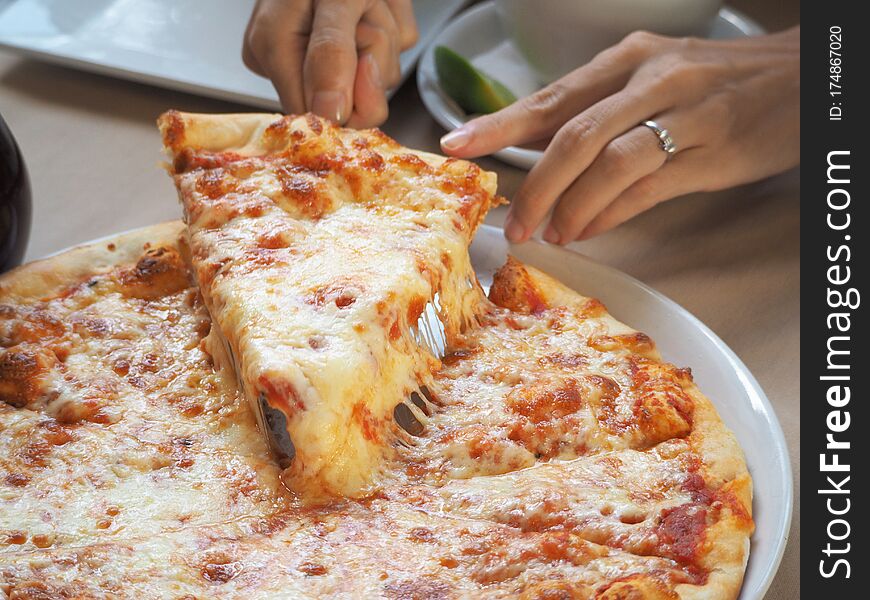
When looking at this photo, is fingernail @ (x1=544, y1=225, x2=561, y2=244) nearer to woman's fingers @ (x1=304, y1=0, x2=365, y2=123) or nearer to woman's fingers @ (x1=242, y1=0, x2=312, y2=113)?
woman's fingers @ (x1=304, y1=0, x2=365, y2=123)

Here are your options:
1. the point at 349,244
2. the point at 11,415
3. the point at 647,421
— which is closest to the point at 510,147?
the point at 349,244

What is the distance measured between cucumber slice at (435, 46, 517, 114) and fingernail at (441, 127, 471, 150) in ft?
1.37

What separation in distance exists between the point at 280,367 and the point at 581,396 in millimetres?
441

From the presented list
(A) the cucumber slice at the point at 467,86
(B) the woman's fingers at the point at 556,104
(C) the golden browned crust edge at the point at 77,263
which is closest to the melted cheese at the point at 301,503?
(C) the golden browned crust edge at the point at 77,263

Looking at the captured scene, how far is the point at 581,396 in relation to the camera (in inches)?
55.1

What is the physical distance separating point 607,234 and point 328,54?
2.35ft

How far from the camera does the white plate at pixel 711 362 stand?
4.16 ft

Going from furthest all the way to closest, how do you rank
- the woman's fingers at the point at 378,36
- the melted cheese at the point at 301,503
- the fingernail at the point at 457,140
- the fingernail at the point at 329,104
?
the woman's fingers at the point at 378,36 < the fingernail at the point at 329,104 < the fingernail at the point at 457,140 < the melted cheese at the point at 301,503

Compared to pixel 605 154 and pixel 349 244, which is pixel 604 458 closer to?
pixel 349 244

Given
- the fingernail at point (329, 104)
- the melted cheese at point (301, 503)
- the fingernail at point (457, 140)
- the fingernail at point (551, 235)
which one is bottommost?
the melted cheese at point (301, 503)

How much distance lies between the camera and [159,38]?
266 cm

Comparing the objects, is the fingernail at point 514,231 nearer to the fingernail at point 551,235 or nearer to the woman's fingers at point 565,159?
the woman's fingers at point 565,159

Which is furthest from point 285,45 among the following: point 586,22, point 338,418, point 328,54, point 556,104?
point 338,418

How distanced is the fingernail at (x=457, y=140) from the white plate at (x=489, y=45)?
0.48m
